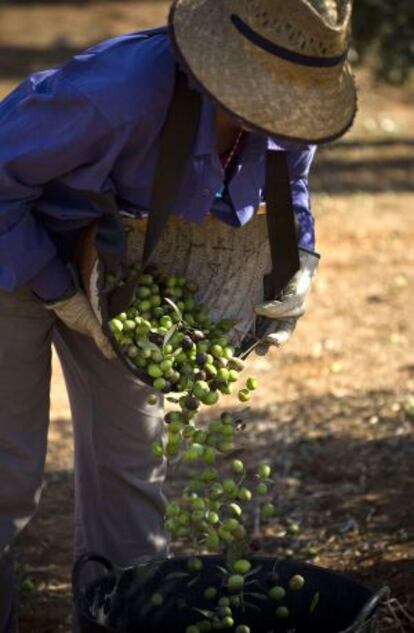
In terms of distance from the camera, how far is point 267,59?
3.29 metres

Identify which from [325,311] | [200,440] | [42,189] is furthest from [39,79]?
[325,311]

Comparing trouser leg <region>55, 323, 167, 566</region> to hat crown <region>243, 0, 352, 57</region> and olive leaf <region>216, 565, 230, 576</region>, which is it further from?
hat crown <region>243, 0, 352, 57</region>

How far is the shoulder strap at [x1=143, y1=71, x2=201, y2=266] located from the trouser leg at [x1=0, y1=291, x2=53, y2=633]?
473mm

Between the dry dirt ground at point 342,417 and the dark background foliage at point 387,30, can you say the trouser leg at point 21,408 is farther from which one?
the dark background foliage at point 387,30

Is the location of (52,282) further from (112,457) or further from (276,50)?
(276,50)

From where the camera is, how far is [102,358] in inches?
153

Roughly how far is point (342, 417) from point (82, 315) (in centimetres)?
262

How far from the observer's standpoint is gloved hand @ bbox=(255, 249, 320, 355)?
3791mm

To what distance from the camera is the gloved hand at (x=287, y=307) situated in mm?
3791

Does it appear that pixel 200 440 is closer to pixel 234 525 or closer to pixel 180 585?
pixel 234 525

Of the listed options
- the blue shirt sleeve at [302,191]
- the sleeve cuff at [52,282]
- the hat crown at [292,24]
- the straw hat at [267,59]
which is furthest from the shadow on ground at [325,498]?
the hat crown at [292,24]

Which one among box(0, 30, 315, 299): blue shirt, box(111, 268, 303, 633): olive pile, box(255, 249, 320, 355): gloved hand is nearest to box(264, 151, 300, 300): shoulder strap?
box(0, 30, 315, 299): blue shirt

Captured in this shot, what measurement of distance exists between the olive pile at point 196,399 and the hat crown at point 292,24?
68 cm

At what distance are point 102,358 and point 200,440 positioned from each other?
596 millimetres
